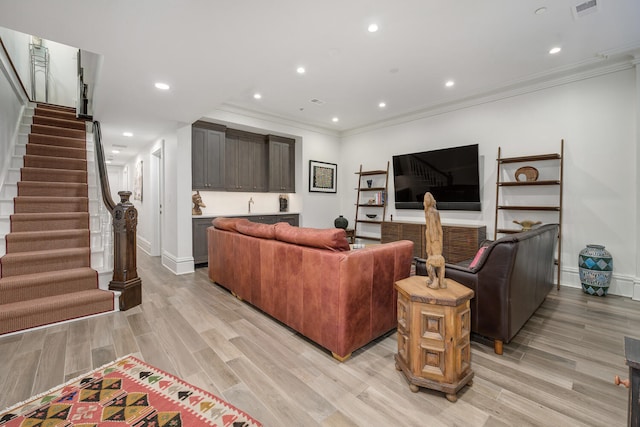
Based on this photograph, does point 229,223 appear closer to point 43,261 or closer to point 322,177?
point 43,261

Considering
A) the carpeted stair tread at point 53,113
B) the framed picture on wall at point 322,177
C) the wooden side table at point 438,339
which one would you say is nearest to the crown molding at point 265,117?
the framed picture on wall at point 322,177

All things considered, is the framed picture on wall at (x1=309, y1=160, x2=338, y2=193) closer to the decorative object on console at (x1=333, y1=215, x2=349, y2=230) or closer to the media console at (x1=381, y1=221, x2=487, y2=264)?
the decorative object on console at (x1=333, y1=215, x2=349, y2=230)

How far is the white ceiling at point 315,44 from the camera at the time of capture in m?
2.03

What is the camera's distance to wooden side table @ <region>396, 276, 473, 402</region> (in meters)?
1.58

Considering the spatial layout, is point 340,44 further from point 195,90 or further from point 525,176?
point 525,176

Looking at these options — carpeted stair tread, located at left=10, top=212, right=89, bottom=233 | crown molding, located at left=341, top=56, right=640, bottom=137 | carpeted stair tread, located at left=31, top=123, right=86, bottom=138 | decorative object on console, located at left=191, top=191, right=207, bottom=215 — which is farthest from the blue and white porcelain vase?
carpeted stair tread, located at left=31, top=123, right=86, bottom=138

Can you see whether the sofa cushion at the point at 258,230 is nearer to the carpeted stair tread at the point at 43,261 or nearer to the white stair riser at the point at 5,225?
the carpeted stair tread at the point at 43,261

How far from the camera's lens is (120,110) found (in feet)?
12.7

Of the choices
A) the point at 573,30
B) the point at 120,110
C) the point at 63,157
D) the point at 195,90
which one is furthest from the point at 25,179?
the point at 573,30

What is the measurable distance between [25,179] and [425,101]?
623 centimetres

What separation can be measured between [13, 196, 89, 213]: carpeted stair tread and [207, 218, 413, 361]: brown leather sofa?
279 centimetres

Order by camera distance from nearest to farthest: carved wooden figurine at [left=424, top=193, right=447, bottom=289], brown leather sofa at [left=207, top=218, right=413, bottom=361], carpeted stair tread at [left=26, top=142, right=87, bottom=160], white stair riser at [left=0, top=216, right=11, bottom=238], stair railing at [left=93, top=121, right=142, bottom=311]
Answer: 1. carved wooden figurine at [left=424, top=193, right=447, bottom=289]
2. brown leather sofa at [left=207, top=218, right=413, bottom=361]
3. stair railing at [left=93, top=121, right=142, bottom=311]
4. white stair riser at [left=0, top=216, right=11, bottom=238]
5. carpeted stair tread at [left=26, top=142, right=87, bottom=160]

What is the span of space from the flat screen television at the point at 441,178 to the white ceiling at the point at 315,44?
3.31 ft

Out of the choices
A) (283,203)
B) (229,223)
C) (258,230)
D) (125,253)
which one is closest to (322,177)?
(283,203)
